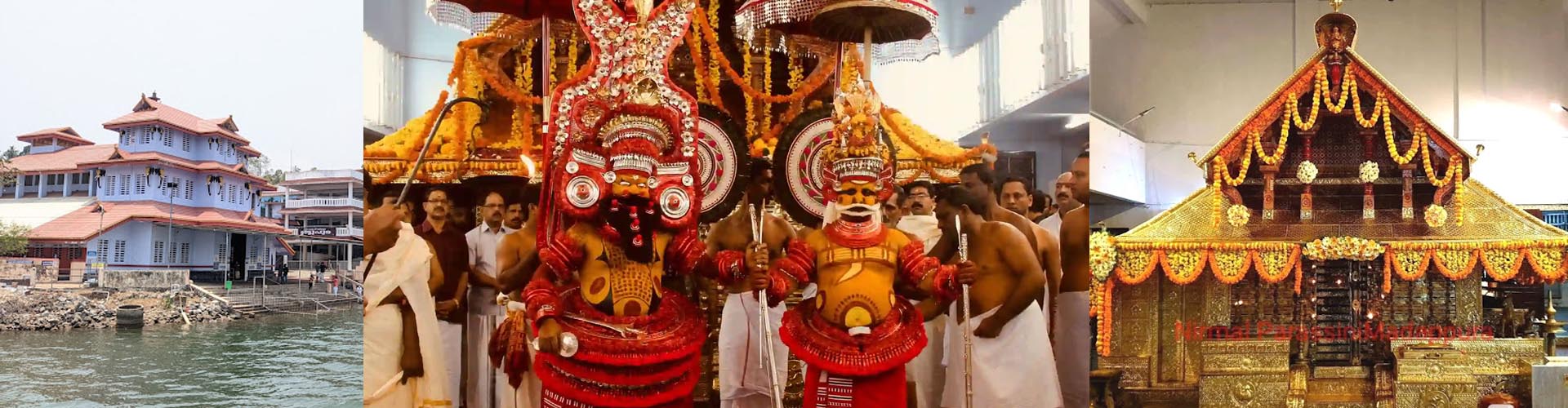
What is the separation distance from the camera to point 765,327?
3.95 metres

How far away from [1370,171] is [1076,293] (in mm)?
2211

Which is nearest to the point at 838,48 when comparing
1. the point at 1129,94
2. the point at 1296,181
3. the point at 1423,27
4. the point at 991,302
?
the point at 991,302

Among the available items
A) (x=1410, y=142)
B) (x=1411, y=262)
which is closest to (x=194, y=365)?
(x=1411, y=262)

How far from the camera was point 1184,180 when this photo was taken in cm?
561

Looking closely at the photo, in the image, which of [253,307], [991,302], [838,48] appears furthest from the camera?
[253,307]

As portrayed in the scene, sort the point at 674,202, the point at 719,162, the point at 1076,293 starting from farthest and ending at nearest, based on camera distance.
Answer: the point at 1076,293 < the point at 719,162 < the point at 674,202

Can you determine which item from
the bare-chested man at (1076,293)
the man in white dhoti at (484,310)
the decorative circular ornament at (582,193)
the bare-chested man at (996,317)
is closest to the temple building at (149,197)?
the man in white dhoti at (484,310)

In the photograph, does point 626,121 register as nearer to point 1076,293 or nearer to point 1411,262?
point 1076,293

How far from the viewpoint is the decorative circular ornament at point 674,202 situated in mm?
3354

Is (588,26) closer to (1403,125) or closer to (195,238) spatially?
(195,238)

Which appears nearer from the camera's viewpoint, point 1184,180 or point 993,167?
point 993,167

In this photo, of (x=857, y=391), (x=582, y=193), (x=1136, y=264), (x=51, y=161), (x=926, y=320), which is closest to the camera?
(x=582, y=193)

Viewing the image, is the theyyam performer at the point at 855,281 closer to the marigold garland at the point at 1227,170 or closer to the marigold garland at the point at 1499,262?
the marigold garland at the point at 1227,170

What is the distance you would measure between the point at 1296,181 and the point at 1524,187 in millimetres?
1509
